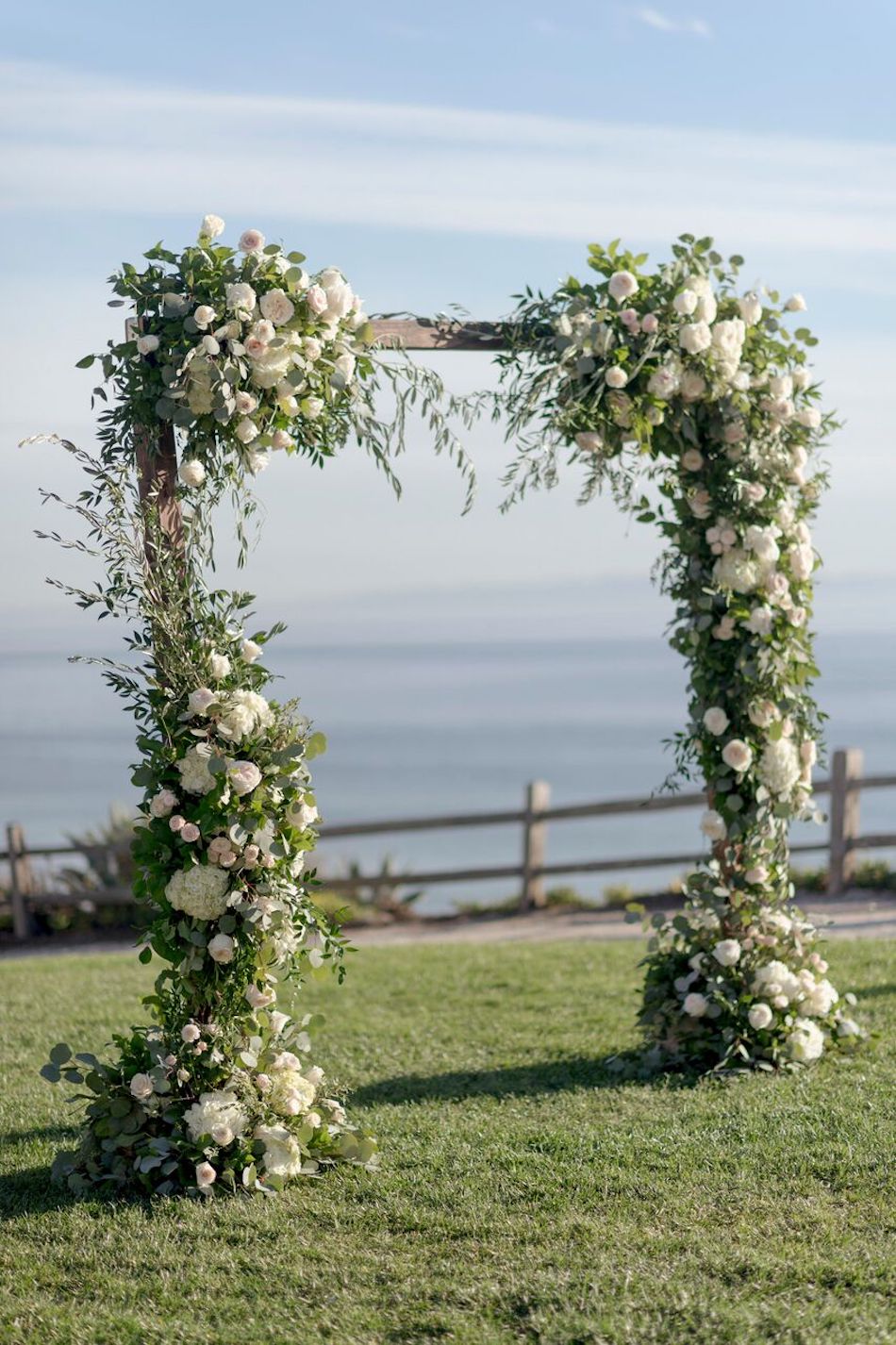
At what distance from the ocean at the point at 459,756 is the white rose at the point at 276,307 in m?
6.84

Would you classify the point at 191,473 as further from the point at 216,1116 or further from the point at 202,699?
the point at 216,1116

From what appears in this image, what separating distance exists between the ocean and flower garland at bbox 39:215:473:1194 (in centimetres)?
668

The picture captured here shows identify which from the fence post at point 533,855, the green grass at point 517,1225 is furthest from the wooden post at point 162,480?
the fence post at point 533,855

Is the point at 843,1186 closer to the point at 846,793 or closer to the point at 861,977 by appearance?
the point at 861,977

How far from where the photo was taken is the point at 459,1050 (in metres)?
6.91

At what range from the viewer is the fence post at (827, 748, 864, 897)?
39.7 ft

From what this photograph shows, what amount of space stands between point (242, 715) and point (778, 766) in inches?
98.8

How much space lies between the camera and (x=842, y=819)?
12117 mm

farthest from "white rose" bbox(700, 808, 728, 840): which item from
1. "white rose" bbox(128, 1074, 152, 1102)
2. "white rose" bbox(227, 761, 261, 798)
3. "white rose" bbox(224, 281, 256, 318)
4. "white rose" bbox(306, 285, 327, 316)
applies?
"white rose" bbox(224, 281, 256, 318)

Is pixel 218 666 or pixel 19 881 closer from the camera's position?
pixel 218 666

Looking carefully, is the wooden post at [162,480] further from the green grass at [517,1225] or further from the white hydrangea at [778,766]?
the white hydrangea at [778,766]

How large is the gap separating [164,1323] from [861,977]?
5.25 m

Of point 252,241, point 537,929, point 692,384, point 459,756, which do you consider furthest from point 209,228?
point 459,756

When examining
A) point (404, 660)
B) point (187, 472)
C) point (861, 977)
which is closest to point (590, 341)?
point (187, 472)
